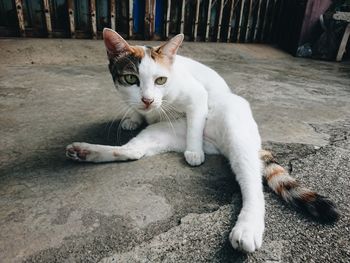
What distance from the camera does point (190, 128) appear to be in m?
1.74

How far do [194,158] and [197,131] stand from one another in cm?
18

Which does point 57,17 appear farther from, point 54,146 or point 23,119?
point 54,146

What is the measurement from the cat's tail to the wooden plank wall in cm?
418

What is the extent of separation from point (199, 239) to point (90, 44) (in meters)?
4.00

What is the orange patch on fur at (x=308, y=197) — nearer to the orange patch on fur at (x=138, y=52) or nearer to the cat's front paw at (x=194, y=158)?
the cat's front paw at (x=194, y=158)

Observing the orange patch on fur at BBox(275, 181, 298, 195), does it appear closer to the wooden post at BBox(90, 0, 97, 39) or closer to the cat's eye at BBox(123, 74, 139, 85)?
the cat's eye at BBox(123, 74, 139, 85)

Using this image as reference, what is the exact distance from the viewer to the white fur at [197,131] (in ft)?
4.79

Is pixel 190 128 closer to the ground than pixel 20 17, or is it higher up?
closer to the ground

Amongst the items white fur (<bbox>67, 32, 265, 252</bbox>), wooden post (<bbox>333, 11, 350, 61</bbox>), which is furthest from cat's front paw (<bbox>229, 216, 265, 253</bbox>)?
wooden post (<bbox>333, 11, 350, 61</bbox>)

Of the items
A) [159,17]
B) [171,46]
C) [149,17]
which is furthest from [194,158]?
[159,17]

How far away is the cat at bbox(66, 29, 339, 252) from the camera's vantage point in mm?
1325

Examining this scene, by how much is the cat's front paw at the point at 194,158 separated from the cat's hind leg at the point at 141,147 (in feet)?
0.51

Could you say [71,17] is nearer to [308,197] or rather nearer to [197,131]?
[197,131]

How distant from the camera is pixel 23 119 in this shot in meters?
2.13
